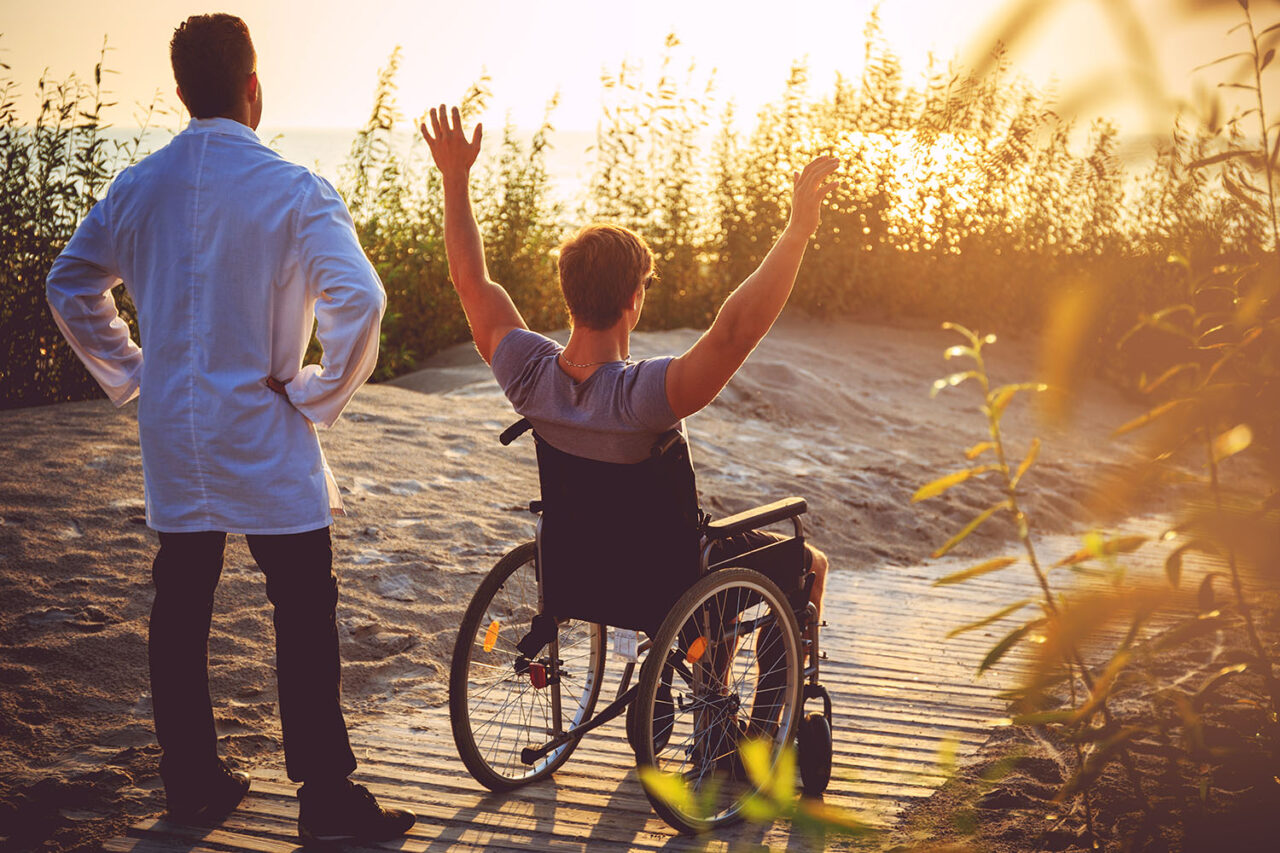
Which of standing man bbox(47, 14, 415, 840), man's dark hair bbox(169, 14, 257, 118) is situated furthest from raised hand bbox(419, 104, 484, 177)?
man's dark hair bbox(169, 14, 257, 118)

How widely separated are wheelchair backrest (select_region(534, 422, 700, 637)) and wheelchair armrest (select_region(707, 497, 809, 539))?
0.08 metres

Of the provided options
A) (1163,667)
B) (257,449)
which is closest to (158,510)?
(257,449)

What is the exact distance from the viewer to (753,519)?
3.13m

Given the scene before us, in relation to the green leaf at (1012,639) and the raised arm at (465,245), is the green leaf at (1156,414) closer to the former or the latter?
the green leaf at (1012,639)

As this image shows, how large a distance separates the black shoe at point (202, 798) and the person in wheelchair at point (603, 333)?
117cm

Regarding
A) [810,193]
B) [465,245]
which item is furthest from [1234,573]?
[465,245]

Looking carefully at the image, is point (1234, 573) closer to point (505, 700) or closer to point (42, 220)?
point (505, 700)

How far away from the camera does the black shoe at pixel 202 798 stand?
2969 millimetres

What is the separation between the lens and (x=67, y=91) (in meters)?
6.93

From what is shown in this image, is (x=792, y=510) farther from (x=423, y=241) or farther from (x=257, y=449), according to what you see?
(x=423, y=241)

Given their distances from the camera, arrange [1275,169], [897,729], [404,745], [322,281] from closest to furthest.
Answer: [1275,169]
[322,281]
[404,745]
[897,729]

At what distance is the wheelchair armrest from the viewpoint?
301 centimetres

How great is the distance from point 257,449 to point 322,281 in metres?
0.41

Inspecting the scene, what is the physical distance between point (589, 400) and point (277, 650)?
0.94m
